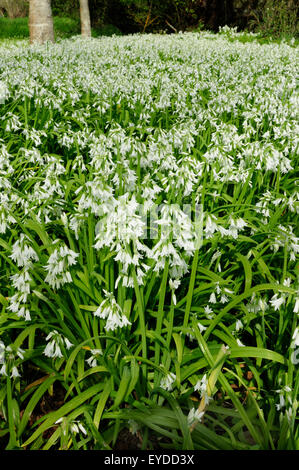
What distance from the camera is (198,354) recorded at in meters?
2.16

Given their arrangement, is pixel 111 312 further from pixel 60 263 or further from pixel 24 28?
pixel 24 28

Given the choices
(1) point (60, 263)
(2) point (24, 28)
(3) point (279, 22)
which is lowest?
(1) point (60, 263)

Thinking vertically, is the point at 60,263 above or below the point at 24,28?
below

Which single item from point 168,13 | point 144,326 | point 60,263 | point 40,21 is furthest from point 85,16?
point 144,326

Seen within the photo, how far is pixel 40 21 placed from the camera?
13.5m

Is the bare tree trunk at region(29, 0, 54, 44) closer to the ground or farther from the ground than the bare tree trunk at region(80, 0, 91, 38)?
closer to the ground

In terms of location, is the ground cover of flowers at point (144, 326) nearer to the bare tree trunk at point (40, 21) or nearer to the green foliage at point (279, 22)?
the bare tree trunk at point (40, 21)

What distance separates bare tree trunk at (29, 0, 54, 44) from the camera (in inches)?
520

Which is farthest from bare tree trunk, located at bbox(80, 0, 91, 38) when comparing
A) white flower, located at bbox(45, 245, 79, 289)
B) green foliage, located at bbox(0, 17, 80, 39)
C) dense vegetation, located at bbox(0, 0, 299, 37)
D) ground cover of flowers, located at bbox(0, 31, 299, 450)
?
white flower, located at bbox(45, 245, 79, 289)

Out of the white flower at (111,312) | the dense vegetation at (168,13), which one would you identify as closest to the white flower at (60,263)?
the white flower at (111,312)

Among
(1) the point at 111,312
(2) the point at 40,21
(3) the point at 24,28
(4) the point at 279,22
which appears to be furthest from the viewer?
(3) the point at 24,28

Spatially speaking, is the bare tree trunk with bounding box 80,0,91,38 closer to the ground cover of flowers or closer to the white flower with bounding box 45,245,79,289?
the ground cover of flowers

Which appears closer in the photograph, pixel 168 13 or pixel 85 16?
pixel 85 16
